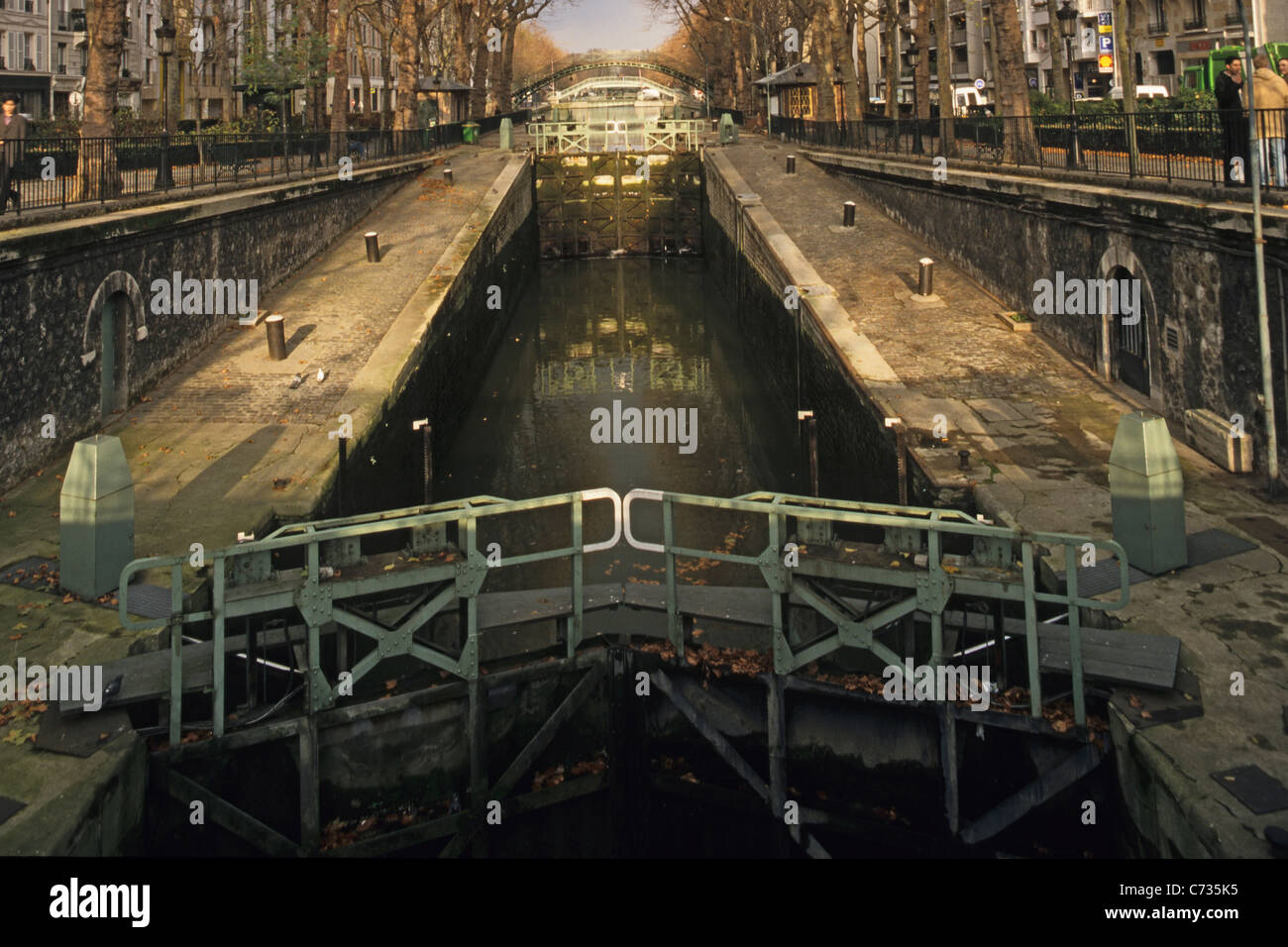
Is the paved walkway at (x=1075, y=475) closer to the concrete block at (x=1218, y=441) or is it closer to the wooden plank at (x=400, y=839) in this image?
the concrete block at (x=1218, y=441)

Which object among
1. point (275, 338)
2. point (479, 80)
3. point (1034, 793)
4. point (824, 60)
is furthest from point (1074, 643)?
point (479, 80)

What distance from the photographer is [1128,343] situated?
1608 cm

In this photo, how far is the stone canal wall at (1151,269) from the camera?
1223cm

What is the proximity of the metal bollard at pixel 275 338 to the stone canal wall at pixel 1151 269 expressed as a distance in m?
13.3

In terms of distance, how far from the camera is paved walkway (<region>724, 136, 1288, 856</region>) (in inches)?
281

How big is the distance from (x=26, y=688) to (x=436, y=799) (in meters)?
3.37

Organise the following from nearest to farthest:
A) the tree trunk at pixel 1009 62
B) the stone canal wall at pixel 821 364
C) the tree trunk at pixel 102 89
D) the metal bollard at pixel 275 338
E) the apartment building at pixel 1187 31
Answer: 1. the stone canal wall at pixel 821 364
2. the tree trunk at pixel 102 89
3. the metal bollard at pixel 275 338
4. the tree trunk at pixel 1009 62
5. the apartment building at pixel 1187 31

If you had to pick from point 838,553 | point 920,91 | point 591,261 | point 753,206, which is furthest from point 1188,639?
point 591,261

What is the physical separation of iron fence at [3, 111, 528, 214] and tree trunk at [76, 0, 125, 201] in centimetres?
3

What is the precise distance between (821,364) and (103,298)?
1171 centimetres

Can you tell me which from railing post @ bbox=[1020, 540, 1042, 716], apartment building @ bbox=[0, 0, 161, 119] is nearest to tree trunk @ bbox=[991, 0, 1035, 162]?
railing post @ bbox=[1020, 540, 1042, 716]

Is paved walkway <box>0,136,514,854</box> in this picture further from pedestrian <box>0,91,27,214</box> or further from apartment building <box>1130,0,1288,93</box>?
apartment building <box>1130,0,1288,93</box>

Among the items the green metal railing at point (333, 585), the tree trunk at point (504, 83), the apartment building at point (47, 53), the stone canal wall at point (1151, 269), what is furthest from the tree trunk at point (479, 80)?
the green metal railing at point (333, 585)

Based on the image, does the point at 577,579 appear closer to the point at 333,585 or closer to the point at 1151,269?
the point at 333,585
